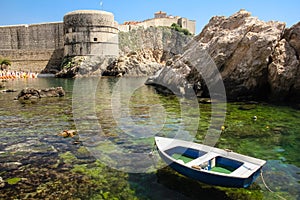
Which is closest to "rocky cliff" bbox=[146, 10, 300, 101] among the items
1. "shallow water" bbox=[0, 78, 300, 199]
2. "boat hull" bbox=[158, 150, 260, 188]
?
"shallow water" bbox=[0, 78, 300, 199]

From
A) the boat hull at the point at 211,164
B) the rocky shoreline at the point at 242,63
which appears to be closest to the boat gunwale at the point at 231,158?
the boat hull at the point at 211,164

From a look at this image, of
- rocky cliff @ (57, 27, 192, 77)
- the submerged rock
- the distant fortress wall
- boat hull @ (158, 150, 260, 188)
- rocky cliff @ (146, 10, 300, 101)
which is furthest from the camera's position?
the distant fortress wall

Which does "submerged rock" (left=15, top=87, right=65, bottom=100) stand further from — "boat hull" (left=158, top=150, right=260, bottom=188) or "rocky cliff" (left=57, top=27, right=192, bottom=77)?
"rocky cliff" (left=57, top=27, right=192, bottom=77)

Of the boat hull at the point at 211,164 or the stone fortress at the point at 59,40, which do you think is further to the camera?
the stone fortress at the point at 59,40

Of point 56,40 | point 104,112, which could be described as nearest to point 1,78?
point 56,40

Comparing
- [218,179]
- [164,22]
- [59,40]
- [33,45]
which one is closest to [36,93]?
[218,179]

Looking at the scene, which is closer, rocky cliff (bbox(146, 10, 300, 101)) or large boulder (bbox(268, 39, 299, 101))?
large boulder (bbox(268, 39, 299, 101))

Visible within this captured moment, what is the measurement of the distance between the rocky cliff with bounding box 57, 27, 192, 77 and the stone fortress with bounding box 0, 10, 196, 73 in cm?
178

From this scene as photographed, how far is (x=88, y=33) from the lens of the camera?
41562 millimetres

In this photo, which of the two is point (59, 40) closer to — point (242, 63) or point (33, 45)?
point (33, 45)

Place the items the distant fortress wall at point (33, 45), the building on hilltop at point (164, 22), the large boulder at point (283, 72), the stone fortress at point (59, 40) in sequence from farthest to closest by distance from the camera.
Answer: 1. the building on hilltop at point (164, 22)
2. the distant fortress wall at point (33, 45)
3. the stone fortress at point (59, 40)
4. the large boulder at point (283, 72)

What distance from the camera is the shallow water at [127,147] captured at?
5.04 meters

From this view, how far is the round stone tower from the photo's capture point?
41.3m

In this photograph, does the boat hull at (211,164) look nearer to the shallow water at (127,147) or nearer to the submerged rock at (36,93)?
the shallow water at (127,147)
